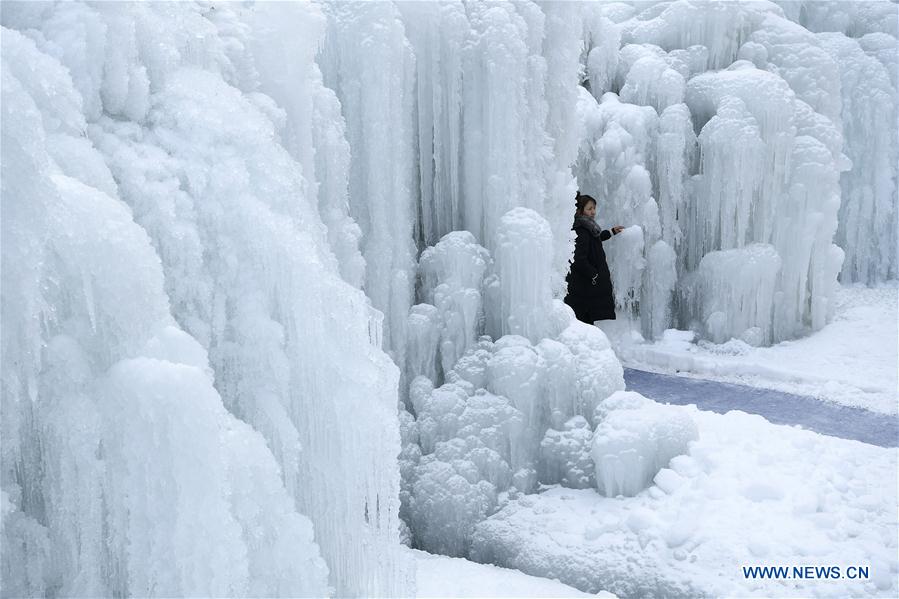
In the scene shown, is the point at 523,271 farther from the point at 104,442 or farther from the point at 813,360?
the point at 813,360

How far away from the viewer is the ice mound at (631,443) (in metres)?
5.25

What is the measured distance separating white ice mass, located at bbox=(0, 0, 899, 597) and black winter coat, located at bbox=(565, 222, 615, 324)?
0.55 meters

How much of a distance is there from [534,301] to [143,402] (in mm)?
3317

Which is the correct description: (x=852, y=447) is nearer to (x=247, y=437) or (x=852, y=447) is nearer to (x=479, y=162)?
(x=479, y=162)

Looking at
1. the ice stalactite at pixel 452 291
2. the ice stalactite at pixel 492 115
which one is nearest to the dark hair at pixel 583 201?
the ice stalactite at pixel 492 115

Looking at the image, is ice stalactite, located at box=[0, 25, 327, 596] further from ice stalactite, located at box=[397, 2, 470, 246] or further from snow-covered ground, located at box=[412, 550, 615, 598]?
ice stalactite, located at box=[397, 2, 470, 246]

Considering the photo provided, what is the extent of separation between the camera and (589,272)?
8766 mm

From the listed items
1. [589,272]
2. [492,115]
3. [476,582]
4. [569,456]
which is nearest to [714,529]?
[569,456]

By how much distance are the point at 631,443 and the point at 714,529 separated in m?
Result: 0.68

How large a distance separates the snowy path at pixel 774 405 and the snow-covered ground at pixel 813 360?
0.67ft

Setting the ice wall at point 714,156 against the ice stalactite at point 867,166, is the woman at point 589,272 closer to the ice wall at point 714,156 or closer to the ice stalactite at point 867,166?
the ice wall at point 714,156

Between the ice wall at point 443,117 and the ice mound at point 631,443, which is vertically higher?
the ice wall at point 443,117

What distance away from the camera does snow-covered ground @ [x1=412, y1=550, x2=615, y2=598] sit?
4469mm

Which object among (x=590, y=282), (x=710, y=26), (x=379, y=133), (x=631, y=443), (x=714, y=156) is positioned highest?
(x=710, y=26)
